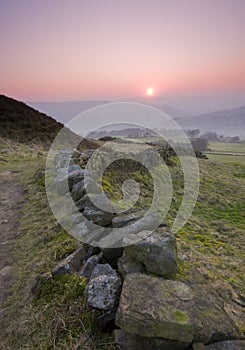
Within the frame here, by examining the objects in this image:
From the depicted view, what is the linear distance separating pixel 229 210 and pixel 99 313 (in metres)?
9.62

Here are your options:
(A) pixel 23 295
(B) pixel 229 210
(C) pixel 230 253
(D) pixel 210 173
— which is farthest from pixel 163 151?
(A) pixel 23 295

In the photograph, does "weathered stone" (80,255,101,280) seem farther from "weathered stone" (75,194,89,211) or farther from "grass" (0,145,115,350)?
"weathered stone" (75,194,89,211)

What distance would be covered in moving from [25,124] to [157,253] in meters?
25.4

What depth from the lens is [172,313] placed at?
3.41 meters

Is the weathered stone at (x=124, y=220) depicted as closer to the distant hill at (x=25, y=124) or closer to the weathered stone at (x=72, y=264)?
the weathered stone at (x=72, y=264)

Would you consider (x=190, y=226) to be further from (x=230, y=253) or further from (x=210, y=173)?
(x=210, y=173)

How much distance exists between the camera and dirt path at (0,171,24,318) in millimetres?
5541

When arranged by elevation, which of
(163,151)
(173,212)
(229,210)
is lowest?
(229,210)

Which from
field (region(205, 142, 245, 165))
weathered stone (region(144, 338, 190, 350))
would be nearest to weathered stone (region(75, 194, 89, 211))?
weathered stone (region(144, 338, 190, 350))

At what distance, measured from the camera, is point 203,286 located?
13.5ft

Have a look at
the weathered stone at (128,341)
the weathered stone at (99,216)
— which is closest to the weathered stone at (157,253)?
the weathered stone at (128,341)

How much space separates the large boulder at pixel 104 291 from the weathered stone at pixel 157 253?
1.52 feet

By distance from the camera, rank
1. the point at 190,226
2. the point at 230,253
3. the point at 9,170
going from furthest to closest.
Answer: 1. the point at 9,170
2. the point at 190,226
3. the point at 230,253

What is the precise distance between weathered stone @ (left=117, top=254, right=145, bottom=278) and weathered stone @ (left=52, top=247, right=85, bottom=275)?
92cm
